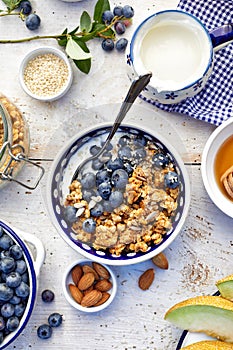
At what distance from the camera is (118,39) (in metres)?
1.59

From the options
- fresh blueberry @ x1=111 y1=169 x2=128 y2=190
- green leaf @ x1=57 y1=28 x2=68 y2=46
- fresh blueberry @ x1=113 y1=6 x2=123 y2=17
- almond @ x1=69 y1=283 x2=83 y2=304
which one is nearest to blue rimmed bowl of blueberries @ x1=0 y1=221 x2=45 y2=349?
almond @ x1=69 y1=283 x2=83 y2=304

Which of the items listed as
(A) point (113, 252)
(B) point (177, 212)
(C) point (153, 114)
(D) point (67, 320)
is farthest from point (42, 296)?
(C) point (153, 114)

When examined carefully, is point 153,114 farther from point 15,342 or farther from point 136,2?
point 15,342

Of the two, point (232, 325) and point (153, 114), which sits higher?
point (153, 114)

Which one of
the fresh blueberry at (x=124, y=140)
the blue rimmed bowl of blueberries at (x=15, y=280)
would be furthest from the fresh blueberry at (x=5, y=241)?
the fresh blueberry at (x=124, y=140)

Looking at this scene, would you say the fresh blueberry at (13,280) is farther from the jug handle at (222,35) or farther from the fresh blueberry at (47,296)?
the jug handle at (222,35)

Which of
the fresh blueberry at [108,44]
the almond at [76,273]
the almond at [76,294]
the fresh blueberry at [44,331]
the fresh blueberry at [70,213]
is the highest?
the fresh blueberry at [108,44]

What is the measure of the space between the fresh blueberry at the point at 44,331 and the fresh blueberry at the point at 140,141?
45cm

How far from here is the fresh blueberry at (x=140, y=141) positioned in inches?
59.5

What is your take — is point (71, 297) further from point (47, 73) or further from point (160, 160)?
point (47, 73)

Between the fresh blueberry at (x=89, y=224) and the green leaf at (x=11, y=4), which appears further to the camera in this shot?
the green leaf at (x=11, y=4)

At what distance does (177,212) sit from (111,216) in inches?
5.7

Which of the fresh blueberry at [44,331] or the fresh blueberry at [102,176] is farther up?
the fresh blueberry at [102,176]

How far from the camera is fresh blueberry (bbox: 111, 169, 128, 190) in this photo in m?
1.44
